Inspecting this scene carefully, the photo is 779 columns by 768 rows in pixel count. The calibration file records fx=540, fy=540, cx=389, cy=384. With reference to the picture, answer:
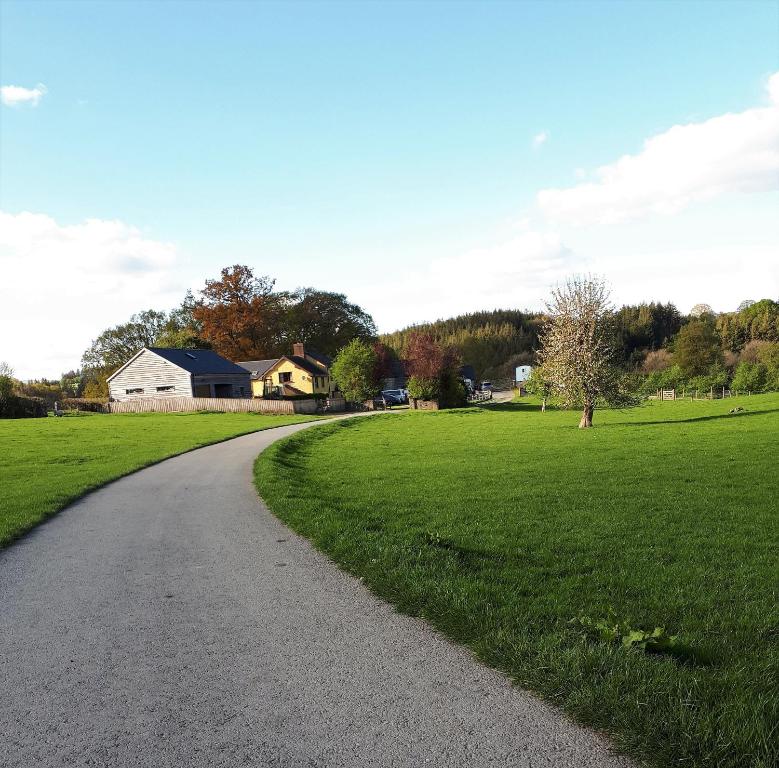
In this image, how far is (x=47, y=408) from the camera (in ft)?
171

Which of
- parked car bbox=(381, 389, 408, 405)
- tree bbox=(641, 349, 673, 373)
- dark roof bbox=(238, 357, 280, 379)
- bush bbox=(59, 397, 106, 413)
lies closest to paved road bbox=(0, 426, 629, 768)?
bush bbox=(59, 397, 106, 413)

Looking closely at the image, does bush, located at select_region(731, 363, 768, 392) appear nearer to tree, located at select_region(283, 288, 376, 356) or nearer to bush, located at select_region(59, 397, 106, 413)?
tree, located at select_region(283, 288, 376, 356)

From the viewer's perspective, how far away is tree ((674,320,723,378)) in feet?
238

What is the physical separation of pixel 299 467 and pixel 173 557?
959 cm

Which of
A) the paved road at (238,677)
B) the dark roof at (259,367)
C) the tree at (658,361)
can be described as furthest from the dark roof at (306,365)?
the paved road at (238,677)

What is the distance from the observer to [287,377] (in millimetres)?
68312

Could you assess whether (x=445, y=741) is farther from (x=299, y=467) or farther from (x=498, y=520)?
(x=299, y=467)

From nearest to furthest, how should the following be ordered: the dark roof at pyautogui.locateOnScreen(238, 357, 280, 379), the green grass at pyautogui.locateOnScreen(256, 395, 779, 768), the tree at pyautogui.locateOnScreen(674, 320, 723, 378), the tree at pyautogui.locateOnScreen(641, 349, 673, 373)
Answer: the green grass at pyautogui.locateOnScreen(256, 395, 779, 768), the dark roof at pyautogui.locateOnScreen(238, 357, 280, 379), the tree at pyautogui.locateOnScreen(674, 320, 723, 378), the tree at pyautogui.locateOnScreen(641, 349, 673, 373)

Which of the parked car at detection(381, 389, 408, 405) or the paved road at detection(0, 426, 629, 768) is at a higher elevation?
the parked car at detection(381, 389, 408, 405)

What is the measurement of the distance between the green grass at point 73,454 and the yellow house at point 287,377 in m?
26.5

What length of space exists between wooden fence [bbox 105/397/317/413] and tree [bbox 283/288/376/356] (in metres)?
36.1

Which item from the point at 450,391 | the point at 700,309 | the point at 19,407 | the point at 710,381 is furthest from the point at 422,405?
the point at 700,309

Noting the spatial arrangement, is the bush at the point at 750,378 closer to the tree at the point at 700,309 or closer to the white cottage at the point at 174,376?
the white cottage at the point at 174,376

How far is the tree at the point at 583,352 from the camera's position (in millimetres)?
31141
